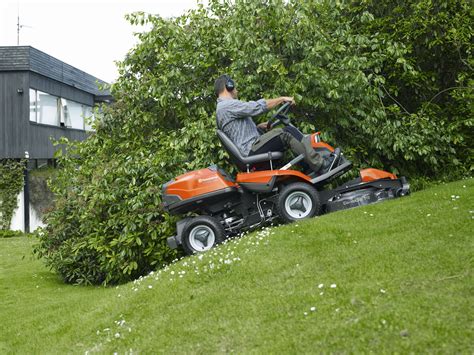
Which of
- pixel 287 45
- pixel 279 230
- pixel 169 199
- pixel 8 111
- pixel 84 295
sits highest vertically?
pixel 8 111

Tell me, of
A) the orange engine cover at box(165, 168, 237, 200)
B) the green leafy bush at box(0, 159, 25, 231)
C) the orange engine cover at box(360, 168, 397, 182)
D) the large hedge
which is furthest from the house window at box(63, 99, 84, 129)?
the orange engine cover at box(360, 168, 397, 182)

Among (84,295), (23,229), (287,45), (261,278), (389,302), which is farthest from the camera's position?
(23,229)

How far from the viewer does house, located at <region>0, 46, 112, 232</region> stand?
24000 mm

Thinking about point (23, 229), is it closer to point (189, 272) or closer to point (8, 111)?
point (8, 111)

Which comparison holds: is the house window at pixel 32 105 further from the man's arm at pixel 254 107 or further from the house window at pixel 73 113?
the man's arm at pixel 254 107

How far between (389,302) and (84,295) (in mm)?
5664

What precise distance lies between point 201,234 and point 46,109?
2088 cm

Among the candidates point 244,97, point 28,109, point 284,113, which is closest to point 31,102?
point 28,109

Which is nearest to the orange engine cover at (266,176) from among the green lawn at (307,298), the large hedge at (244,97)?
the green lawn at (307,298)

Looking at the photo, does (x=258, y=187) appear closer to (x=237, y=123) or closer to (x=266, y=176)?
(x=266, y=176)

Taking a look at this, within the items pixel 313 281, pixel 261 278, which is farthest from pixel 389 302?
pixel 261 278

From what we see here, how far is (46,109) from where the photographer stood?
88.1ft

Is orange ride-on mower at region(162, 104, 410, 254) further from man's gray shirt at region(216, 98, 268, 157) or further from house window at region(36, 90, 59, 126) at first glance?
house window at region(36, 90, 59, 126)

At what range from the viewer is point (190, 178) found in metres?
7.96
